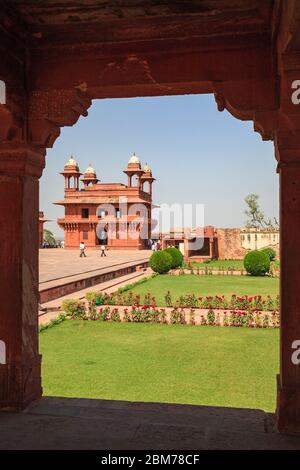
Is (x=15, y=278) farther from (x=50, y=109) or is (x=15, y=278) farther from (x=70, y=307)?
(x=70, y=307)

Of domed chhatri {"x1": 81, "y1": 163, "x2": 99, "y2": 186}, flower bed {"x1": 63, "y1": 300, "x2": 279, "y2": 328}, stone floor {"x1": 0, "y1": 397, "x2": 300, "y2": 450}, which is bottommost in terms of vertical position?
flower bed {"x1": 63, "y1": 300, "x2": 279, "y2": 328}

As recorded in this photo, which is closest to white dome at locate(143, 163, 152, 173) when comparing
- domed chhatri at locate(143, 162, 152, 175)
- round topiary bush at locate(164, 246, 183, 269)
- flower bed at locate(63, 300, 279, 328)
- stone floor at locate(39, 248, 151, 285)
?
domed chhatri at locate(143, 162, 152, 175)

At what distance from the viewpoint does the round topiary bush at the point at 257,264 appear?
16766mm

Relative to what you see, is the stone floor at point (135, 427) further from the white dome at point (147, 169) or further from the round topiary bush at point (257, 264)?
the white dome at point (147, 169)

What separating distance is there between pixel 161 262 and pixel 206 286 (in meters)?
4.28

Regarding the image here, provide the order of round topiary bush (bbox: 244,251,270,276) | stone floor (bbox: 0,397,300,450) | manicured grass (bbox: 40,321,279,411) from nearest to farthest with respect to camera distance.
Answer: stone floor (bbox: 0,397,300,450) → manicured grass (bbox: 40,321,279,411) → round topiary bush (bbox: 244,251,270,276)

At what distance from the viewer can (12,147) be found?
286 centimetres

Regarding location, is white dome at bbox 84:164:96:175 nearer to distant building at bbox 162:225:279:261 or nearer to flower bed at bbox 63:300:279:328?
distant building at bbox 162:225:279:261

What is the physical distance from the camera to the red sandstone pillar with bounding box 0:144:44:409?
2.81m

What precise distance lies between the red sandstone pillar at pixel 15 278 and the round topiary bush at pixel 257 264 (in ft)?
48.2

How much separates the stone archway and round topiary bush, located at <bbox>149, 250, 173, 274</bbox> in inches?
584

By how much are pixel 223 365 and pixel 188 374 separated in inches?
23.8
